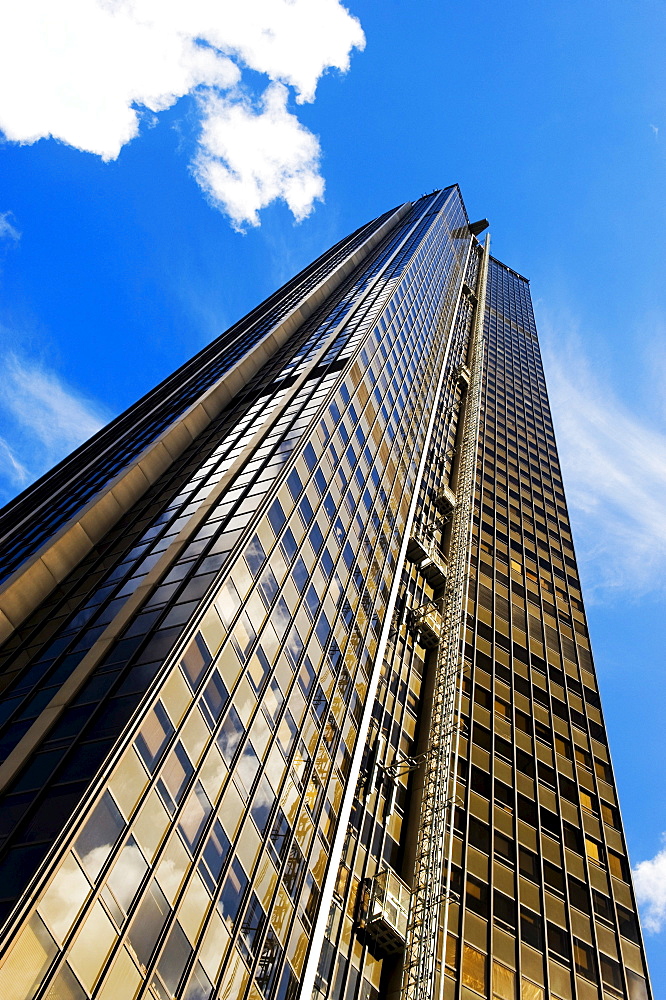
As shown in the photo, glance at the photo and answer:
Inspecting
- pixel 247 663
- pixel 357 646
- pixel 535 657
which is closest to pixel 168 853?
pixel 247 663

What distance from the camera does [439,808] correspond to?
36.4m

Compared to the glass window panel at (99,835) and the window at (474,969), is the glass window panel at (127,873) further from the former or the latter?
the window at (474,969)

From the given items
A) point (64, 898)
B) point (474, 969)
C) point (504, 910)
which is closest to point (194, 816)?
point (64, 898)

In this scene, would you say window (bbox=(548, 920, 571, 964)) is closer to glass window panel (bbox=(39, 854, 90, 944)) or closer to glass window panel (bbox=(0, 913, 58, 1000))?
glass window panel (bbox=(39, 854, 90, 944))

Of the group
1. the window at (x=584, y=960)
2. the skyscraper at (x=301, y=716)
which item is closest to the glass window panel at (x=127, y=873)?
the skyscraper at (x=301, y=716)

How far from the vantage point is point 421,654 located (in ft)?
160

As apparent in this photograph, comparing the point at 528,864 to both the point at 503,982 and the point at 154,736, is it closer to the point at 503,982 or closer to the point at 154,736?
the point at 503,982

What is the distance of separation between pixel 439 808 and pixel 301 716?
9.10 metres

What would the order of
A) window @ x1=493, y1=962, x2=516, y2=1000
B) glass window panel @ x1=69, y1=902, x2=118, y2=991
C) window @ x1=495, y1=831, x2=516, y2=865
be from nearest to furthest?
glass window panel @ x1=69, y1=902, x2=118, y2=991, window @ x1=493, y1=962, x2=516, y2=1000, window @ x1=495, y1=831, x2=516, y2=865

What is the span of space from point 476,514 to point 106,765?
160 ft

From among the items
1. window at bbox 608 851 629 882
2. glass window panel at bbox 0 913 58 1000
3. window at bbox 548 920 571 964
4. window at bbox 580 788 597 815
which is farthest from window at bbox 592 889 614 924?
glass window panel at bbox 0 913 58 1000

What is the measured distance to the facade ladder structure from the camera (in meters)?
30.7

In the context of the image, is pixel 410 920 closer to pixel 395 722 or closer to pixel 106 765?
pixel 395 722

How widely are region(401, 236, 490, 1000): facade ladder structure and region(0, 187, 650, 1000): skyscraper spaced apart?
169 mm
